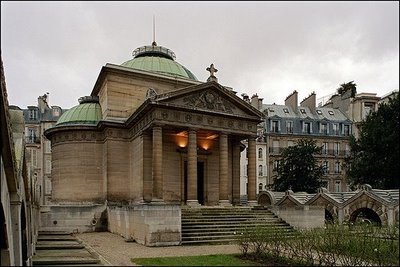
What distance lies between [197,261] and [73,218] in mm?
16045

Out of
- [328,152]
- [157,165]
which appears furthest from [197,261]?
[328,152]

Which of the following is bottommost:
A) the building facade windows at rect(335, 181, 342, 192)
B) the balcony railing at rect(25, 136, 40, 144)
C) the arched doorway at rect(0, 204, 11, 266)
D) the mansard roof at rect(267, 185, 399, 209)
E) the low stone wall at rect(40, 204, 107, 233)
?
the building facade windows at rect(335, 181, 342, 192)

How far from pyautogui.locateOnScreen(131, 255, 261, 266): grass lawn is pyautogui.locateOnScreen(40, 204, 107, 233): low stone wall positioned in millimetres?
14308

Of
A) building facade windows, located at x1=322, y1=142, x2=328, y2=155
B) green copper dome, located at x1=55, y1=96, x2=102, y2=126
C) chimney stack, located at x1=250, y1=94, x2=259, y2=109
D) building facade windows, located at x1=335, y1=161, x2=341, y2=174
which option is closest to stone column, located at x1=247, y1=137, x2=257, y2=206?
green copper dome, located at x1=55, y1=96, x2=102, y2=126

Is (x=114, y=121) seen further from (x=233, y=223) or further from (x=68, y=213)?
(x=233, y=223)

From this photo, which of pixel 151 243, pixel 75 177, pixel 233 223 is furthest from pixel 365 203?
pixel 75 177

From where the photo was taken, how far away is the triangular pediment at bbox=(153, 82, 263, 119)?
26845mm

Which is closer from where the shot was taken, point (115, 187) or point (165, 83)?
point (115, 187)

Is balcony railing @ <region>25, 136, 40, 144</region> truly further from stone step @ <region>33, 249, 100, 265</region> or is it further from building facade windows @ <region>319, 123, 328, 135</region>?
stone step @ <region>33, 249, 100, 265</region>

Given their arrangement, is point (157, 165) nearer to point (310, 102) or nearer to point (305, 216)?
point (305, 216)

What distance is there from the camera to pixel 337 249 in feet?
45.5

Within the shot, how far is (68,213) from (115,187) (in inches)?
167

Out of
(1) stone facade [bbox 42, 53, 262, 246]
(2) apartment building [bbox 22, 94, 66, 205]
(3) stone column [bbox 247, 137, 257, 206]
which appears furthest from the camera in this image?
(2) apartment building [bbox 22, 94, 66, 205]

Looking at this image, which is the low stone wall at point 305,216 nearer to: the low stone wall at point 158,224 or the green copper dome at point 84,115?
the low stone wall at point 158,224
